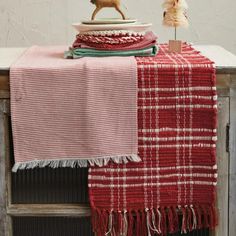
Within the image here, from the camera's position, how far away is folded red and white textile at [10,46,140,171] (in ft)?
4.44

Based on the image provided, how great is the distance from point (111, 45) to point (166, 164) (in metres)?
0.30

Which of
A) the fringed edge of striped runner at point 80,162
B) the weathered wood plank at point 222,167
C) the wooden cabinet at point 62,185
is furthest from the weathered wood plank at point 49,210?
the weathered wood plank at point 222,167

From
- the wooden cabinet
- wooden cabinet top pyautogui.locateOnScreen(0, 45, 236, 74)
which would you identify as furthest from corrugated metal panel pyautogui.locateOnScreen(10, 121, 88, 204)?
wooden cabinet top pyautogui.locateOnScreen(0, 45, 236, 74)

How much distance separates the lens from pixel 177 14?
1542 millimetres

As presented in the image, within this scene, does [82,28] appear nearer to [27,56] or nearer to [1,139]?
[27,56]

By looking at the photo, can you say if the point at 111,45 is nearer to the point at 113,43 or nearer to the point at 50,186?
the point at 113,43

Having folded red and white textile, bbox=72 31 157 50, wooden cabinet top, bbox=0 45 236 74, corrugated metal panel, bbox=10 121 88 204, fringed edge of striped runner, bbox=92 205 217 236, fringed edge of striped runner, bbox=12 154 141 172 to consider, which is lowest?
fringed edge of striped runner, bbox=92 205 217 236

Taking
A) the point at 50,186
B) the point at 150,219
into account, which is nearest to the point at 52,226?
the point at 50,186

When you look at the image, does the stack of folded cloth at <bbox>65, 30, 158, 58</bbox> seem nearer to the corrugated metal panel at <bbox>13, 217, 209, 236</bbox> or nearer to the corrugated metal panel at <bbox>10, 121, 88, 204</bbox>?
the corrugated metal panel at <bbox>10, 121, 88, 204</bbox>

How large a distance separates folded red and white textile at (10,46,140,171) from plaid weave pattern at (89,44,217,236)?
0.11 feet

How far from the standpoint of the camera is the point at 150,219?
142 cm

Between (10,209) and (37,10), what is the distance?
2.29ft

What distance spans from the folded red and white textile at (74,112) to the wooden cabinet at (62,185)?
6 centimetres

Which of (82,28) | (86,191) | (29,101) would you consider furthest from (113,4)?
(86,191)
